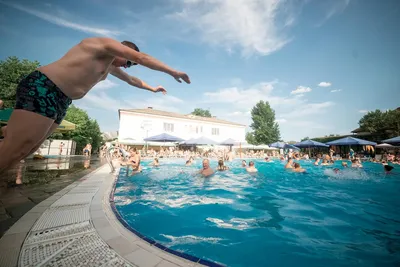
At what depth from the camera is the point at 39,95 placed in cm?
145

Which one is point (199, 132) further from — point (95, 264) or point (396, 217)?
point (95, 264)

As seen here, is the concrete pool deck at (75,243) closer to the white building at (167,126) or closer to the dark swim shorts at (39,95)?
the dark swim shorts at (39,95)

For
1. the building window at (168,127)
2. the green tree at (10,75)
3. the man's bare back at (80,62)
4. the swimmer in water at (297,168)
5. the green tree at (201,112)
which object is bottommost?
the swimmer in water at (297,168)

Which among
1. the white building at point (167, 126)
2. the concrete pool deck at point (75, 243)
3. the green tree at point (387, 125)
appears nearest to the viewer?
the concrete pool deck at point (75, 243)

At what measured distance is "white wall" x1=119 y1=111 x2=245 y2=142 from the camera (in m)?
26.7

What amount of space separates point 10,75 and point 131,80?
22.8 m

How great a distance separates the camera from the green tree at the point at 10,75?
15953 millimetres

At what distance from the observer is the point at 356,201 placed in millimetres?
5566

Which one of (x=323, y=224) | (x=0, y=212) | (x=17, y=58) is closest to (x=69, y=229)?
(x=0, y=212)

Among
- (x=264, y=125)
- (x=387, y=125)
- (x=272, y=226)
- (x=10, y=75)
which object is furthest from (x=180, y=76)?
(x=264, y=125)

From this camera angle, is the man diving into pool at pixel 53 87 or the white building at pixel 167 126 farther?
the white building at pixel 167 126

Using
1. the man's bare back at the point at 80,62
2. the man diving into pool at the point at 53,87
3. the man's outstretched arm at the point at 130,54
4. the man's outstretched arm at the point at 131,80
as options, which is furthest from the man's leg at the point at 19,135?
the man's outstretched arm at the point at 131,80

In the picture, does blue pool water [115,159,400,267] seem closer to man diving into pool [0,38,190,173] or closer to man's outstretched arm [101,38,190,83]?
man diving into pool [0,38,190,173]

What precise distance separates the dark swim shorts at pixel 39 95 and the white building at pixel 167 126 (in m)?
24.6
